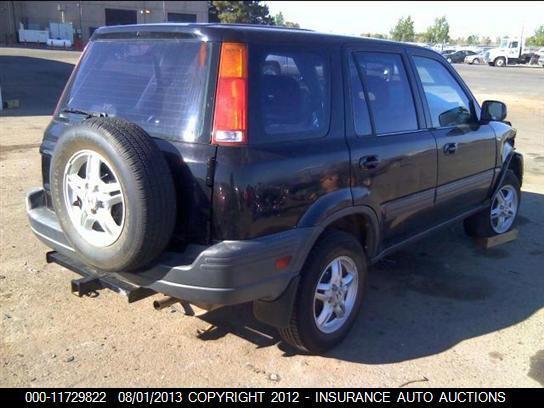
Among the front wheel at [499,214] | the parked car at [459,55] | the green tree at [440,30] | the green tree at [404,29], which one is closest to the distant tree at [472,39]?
the green tree at [440,30]

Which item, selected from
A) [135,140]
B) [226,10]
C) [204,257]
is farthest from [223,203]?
[226,10]

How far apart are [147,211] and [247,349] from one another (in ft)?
4.06

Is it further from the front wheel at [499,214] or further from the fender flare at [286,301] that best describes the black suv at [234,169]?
the front wheel at [499,214]

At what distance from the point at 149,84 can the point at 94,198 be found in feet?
2.30

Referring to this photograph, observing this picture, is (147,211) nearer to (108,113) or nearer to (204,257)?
(204,257)

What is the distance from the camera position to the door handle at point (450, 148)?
408cm

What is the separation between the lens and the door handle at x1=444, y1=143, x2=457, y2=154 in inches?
161

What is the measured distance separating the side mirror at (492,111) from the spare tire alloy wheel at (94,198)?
3.43 metres

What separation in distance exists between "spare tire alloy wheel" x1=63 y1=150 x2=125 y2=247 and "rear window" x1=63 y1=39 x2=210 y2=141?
34 cm

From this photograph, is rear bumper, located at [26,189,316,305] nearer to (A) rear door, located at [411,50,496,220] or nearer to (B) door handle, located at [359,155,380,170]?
(B) door handle, located at [359,155,380,170]

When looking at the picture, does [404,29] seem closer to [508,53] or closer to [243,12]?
[243,12]

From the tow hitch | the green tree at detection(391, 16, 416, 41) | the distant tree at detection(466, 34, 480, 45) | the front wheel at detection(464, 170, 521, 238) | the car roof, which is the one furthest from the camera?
the distant tree at detection(466, 34, 480, 45)

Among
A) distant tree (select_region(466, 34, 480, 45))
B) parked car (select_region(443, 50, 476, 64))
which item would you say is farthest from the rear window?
distant tree (select_region(466, 34, 480, 45))

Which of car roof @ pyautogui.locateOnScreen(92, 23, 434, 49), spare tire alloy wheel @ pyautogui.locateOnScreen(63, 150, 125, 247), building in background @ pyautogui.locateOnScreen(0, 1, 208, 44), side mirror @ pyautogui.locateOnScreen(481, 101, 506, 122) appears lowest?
Answer: spare tire alloy wheel @ pyautogui.locateOnScreen(63, 150, 125, 247)
